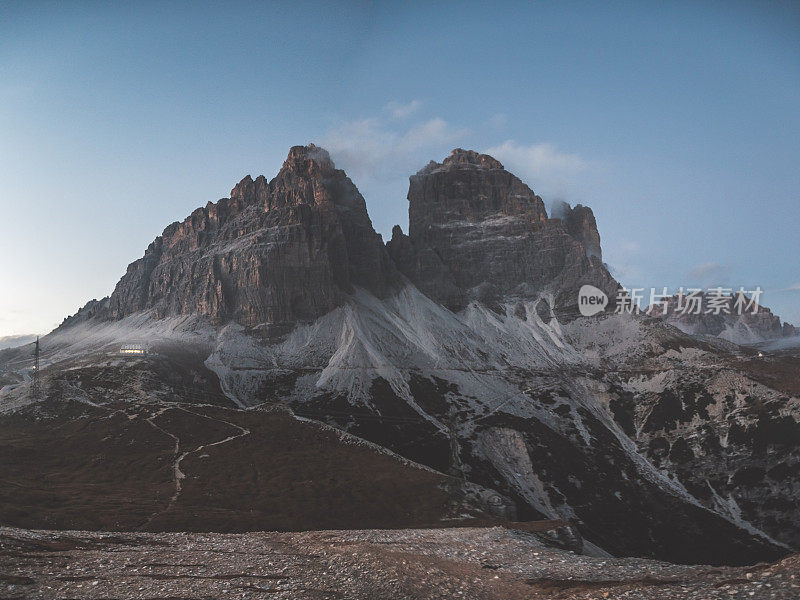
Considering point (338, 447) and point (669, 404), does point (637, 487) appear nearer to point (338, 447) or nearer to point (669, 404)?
point (669, 404)

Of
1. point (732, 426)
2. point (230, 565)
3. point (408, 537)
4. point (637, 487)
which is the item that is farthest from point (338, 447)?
point (732, 426)

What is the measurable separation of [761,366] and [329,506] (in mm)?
191099

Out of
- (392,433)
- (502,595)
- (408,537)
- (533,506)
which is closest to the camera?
(502,595)

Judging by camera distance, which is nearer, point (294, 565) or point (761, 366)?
point (294, 565)

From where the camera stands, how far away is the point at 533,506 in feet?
435

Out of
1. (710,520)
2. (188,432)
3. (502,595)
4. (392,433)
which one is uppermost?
(502,595)

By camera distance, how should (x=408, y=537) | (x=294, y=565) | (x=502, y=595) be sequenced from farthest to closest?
(x=408, y=537)
(x=294, y=565)
(x=502, y=595)

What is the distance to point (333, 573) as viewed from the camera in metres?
27.4

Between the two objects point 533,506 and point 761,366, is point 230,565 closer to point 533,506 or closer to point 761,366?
point 533,506

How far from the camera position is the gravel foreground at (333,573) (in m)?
22.0

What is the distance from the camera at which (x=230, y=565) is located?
31.0 metres

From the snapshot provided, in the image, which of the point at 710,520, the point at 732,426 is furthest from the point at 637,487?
the point at 732,426

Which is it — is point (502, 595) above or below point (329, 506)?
above

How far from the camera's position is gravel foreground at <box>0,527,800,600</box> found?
22.0m
